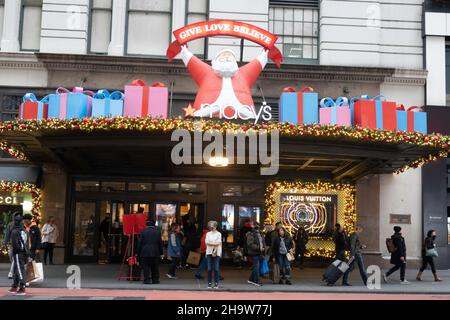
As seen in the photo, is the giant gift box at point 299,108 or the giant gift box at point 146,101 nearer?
the giant gift box at point 146,101

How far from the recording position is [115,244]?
21188 millimetres

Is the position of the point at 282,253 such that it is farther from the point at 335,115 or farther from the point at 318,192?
the point at 318,192

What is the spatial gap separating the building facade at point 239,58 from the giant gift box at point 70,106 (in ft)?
14.2

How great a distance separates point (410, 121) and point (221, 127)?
19.1 feet

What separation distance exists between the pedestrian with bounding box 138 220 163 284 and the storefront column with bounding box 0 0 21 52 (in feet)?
34.7

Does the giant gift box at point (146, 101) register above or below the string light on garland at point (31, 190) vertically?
above

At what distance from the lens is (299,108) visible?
1758 centimetres

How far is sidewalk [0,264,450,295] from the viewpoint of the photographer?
1491cm

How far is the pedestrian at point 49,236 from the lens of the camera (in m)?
19.8

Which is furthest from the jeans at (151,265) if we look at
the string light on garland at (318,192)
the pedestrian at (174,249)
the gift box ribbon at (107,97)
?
the string light on garland at (318,192)

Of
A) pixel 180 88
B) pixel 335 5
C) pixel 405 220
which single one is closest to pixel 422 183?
pixel 405 220

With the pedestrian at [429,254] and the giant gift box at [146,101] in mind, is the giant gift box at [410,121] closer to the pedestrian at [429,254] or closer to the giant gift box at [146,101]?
the pedestrian at [429,254]

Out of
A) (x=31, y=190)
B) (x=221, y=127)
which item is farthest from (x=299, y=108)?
(x=31, y=190)

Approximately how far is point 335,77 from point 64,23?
1016cm
